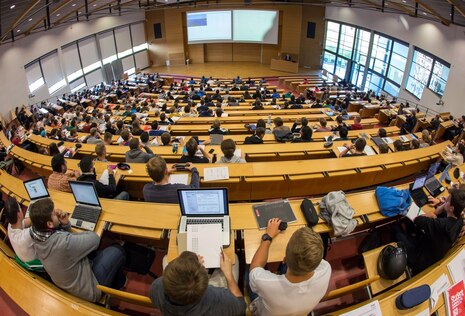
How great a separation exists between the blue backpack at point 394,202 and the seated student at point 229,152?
90.6 inches

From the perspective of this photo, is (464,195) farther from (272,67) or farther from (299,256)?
(272,67)

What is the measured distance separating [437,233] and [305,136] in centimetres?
358

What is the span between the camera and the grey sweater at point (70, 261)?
2637 millimetres

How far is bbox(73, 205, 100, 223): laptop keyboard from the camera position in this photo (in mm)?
3399

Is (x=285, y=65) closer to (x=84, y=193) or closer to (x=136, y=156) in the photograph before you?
(x=136, y=156)

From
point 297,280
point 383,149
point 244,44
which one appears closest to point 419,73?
point 383,149

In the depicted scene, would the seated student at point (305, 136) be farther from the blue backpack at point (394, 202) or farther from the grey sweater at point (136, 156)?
the grey sweater at point (136, 156)

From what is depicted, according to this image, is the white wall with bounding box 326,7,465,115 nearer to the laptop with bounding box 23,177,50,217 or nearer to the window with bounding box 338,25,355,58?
the window with bounding box 338,25,355,58

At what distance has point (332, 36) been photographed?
20219 millimetres

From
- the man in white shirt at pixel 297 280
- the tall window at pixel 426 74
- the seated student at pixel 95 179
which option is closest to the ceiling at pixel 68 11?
the tall window at pixel 426 74

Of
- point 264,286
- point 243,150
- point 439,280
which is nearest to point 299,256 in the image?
point 264,286

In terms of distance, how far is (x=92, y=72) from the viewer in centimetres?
1867

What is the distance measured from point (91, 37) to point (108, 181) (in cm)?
1758

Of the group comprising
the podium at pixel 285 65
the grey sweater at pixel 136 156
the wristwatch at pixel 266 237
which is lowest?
the podium at pixel 285 65
